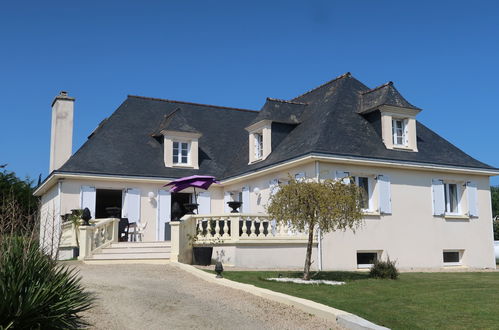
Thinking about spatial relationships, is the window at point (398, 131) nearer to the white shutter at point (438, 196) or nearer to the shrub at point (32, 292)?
the white shutter at point (438, 196)

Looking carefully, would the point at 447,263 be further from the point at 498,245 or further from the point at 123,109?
the point at 123,109

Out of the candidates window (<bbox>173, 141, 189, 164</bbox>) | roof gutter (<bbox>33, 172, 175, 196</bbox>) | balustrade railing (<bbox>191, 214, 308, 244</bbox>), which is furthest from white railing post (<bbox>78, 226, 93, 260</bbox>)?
window (<bbox>173, 141, 189, 164</bbox>)

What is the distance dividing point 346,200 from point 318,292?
2.64 meters

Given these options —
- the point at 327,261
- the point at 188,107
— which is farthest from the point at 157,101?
the point at 327,261

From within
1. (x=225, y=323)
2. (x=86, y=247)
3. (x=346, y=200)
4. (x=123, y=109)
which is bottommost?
(x=225, y=323)

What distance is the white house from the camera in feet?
54.2

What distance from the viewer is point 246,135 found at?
26094 mm

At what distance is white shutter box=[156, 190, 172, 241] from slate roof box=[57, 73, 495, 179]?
0.84 m

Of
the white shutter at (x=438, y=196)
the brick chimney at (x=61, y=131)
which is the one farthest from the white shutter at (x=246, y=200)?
the brick chimney at (x=61, y=131)

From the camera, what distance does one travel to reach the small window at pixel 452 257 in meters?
19.5

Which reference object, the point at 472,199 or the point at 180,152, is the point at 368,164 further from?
the point at 180,152

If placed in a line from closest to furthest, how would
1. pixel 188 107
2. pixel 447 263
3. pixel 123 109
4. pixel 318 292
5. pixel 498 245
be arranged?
pixel 318 292
pixel 447 263
pixel 498 245
pixel 123 109
pixel 188 107

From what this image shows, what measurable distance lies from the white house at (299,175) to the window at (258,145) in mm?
43

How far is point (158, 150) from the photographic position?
23.1 meters
